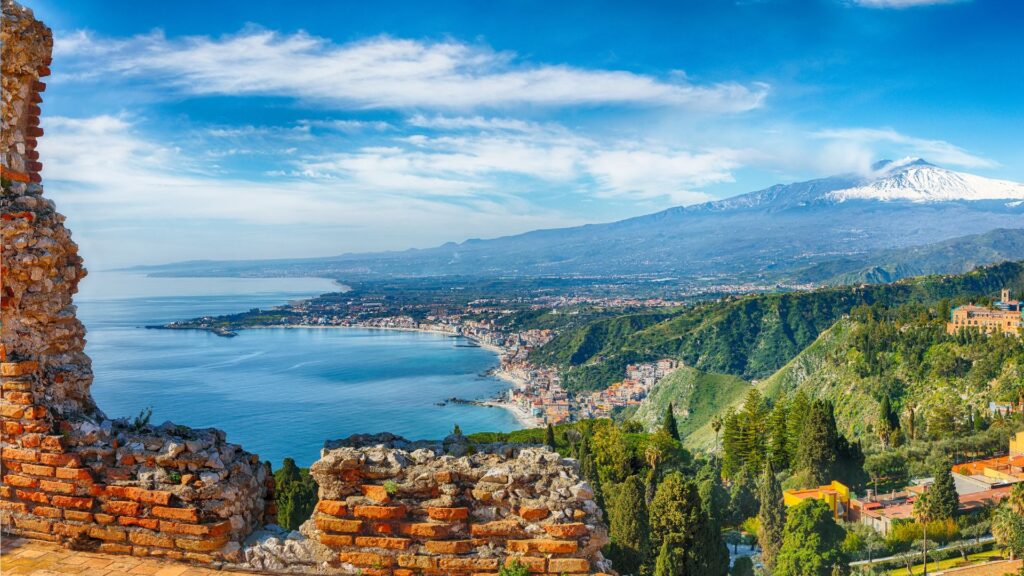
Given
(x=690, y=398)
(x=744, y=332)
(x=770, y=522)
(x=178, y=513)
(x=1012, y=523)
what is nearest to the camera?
(x=178, y=513)

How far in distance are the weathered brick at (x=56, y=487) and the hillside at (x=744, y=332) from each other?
2972 inches

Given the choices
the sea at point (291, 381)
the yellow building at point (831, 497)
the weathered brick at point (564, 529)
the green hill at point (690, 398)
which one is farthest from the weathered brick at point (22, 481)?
the green hill at point (690, 398)

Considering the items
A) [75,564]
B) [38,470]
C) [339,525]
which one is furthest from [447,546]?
[38,470]

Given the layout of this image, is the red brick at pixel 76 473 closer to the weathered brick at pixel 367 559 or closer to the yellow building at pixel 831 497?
the weathered brick at pixel 367 559

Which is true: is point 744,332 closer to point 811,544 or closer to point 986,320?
point 986,320

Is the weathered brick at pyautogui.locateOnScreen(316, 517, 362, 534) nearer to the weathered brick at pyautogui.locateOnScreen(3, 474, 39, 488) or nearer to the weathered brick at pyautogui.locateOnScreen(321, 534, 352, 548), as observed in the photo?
the weathered brick at pyautogui.locateOnScreen(321, 534, 352, 548)

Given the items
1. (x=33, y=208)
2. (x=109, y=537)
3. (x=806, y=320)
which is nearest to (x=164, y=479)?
(x=109, y=537)

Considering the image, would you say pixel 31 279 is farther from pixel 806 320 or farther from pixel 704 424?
pixel 806 320

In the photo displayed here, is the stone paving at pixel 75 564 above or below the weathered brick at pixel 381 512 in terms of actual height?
below

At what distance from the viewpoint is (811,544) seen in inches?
761

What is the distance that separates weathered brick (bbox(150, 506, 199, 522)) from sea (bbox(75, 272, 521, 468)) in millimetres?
30343

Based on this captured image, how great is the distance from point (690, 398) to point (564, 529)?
5868 centimetres

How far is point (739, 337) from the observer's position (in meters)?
86.7

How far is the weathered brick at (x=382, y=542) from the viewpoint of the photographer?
12.6 ft
